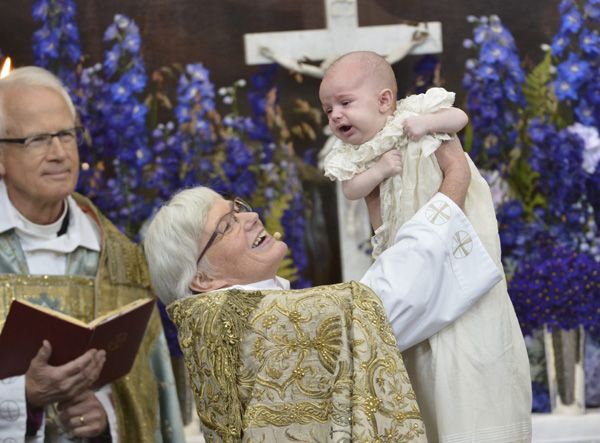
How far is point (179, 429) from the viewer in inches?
206

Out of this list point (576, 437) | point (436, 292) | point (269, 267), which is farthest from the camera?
point (576, 437)

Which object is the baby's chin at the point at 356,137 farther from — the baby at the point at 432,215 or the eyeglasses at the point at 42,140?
the eyeglasses at the point at 42,140

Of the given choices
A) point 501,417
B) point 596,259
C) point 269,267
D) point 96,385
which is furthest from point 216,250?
point 596,259

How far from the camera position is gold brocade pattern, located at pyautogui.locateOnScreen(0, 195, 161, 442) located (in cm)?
504

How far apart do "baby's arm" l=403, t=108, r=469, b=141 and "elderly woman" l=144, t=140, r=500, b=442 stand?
0.21 feet

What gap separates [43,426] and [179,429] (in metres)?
0.65

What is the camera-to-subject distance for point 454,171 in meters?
3.57

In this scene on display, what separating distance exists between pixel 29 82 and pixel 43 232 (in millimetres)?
627

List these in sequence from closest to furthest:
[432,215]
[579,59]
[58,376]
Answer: [432,215]
[58,376]
[579,59]

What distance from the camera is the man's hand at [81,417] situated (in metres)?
4.84

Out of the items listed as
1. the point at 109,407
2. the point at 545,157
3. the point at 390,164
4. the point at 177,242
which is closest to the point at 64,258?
the point at 109,407

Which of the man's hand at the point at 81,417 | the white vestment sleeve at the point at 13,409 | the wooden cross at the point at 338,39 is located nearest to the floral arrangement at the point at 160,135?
the wooden cross at the point at 338,39

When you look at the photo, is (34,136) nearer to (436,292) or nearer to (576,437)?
(436,292)

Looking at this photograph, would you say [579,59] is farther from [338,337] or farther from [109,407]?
[338,337]
